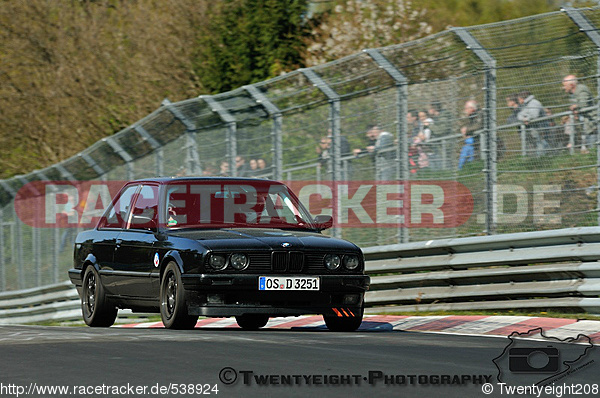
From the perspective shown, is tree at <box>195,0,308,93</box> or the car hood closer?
the car hood

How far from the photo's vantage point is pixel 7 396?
20.3 feet

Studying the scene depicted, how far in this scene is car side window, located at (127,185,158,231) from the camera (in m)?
11.7

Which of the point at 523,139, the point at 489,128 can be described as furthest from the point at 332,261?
the point at 489,128

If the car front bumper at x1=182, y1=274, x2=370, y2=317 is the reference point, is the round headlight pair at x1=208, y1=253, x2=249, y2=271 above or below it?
A: above

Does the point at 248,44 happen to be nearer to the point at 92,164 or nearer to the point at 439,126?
the point at 92,164

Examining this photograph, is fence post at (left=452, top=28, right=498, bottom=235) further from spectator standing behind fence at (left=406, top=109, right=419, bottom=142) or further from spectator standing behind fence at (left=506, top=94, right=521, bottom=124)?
spectator standing behind fence at (left=406, top=109, right=419, bottom=142)

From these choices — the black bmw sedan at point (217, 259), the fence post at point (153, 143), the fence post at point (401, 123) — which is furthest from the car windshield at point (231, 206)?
the fence post at point (153, 143)

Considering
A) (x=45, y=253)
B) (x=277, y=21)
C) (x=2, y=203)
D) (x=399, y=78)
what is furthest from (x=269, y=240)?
(x=277, y=21)

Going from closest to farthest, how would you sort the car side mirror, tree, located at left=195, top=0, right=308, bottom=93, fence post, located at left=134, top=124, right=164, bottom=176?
1. the car side mirror
2. fence post, located at left=134, top=124, right=164, bottom=176
3. tree, located at left=195, top=0, right=308, bottom=93

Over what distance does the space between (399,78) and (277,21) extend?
21.2m

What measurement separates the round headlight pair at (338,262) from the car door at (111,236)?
7.86ft

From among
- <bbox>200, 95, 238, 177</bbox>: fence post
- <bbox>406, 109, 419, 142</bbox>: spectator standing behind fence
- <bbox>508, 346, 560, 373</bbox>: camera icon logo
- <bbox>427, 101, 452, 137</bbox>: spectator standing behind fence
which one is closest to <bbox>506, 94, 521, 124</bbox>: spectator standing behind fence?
<bbox>427, 101, 452, 137</bbox>: spectator standing behind fence

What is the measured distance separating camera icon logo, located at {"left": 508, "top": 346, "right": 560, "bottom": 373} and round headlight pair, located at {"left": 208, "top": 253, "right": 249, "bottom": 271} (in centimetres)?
286

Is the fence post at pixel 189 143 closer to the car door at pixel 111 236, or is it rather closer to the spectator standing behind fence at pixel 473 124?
the car door at pixel 111 236
